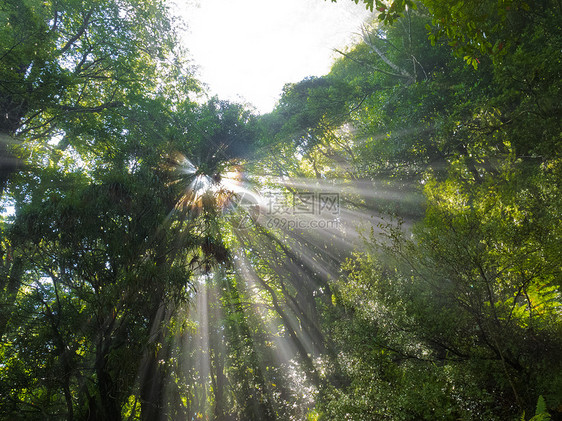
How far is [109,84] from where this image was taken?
12.7 m

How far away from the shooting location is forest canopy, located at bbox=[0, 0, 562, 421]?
455cm

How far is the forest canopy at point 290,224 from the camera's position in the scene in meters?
4.55

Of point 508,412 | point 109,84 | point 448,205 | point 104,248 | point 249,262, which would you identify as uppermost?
point 109,84

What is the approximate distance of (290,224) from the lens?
1639 centimetres

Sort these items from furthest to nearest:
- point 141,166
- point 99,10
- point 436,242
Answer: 1. point 99,10
2. point 141,166
3. point 436,242

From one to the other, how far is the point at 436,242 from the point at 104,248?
7983 millimetres

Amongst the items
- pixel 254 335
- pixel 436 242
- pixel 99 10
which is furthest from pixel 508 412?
pixel 99 10

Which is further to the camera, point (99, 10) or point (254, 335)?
point (254, 335)

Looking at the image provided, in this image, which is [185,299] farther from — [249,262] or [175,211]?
[249,262]

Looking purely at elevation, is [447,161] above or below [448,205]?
above
